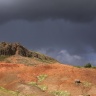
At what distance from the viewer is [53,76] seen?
164 feet

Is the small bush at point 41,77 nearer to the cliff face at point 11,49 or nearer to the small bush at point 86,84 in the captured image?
the small bush at point 86,84

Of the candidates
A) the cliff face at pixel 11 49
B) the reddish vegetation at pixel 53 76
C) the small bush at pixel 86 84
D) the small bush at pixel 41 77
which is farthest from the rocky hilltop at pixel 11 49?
the small bush at pixel 86 84

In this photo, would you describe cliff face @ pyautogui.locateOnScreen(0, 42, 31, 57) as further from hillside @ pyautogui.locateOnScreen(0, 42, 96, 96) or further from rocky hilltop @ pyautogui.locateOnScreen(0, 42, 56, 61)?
hillside @ pyautogui.locateOnScreen(0, 42, 96, 96)

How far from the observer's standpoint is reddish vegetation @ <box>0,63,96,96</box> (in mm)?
46625

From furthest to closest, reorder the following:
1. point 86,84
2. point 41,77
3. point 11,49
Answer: point 11,49 → point 41,77 → point 86,84

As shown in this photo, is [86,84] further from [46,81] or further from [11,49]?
[11,49]

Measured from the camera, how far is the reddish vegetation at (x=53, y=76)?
46625 millimetres

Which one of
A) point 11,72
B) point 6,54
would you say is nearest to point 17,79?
point 11,72

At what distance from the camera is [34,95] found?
4262 centimetres

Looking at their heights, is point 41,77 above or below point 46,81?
above

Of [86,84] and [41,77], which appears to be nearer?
[86,84]

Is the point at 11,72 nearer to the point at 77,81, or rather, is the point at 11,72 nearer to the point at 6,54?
the point at 77,81

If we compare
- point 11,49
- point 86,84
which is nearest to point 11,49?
point 11,49

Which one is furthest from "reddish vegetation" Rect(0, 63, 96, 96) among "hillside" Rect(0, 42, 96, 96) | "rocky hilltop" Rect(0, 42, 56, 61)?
"rocky hilltop" Rect(0, 42, 56, 61)
